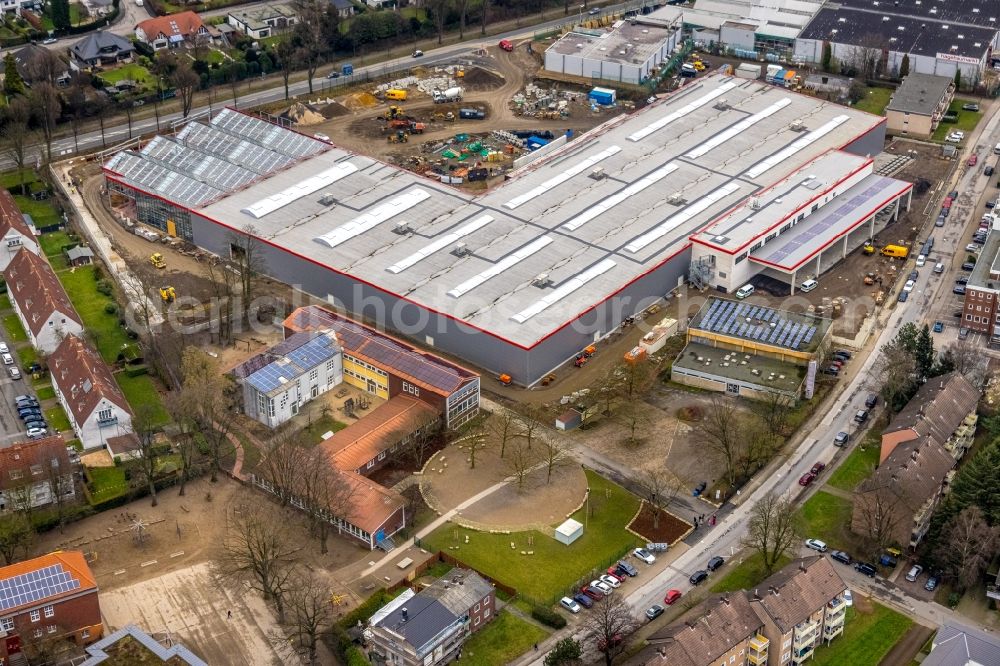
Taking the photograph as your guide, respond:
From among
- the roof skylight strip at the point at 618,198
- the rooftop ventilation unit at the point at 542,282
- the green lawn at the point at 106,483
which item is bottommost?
the green lawn at the point at 106,483

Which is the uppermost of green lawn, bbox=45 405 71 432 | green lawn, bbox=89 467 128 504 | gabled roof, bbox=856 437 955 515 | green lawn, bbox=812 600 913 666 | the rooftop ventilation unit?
the rooftop ventilation unit

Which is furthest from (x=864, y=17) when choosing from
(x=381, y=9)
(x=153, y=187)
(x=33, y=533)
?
(x=33, y=533)

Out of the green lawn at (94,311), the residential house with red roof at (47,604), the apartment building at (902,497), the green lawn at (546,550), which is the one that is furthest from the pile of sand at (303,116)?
the apartment building at (902,497)

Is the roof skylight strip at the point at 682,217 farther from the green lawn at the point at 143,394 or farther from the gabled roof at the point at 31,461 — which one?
the gabled roof at the point at 31,461

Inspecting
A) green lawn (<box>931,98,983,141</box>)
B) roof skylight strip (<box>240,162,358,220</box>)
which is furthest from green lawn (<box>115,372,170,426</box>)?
green lawn (<box>931,98,983,141</box>)

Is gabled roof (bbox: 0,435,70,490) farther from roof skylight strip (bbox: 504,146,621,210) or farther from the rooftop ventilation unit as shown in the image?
roof skylight strip (bbox: 504,146,621,210)
